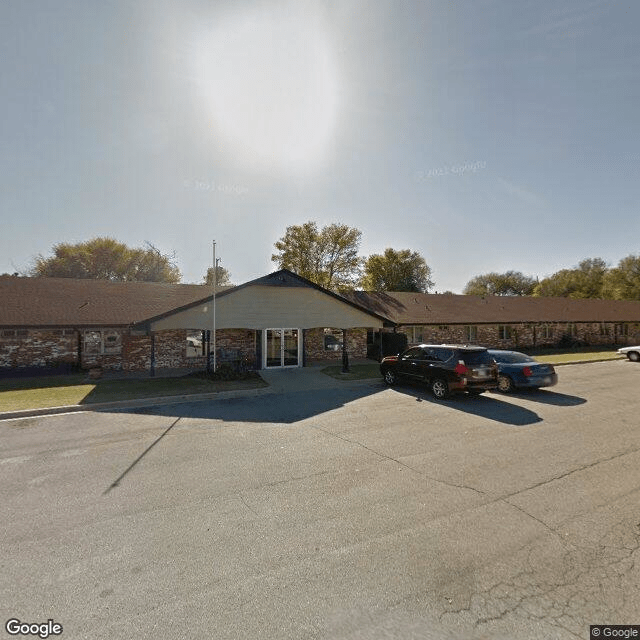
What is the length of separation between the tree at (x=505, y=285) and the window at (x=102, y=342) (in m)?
71.3

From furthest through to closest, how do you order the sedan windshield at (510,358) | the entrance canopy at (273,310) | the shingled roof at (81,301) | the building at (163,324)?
the entrance canopy at (273,310), the shingled roof at (81,301), the building at (163,324), the sedan windshield at (510,358)

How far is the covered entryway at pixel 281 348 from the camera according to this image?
18.9 metres

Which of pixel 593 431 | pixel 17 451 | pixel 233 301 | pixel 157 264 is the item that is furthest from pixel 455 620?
pixel 157 264

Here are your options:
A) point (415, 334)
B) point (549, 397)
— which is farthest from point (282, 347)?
point (549, 397)

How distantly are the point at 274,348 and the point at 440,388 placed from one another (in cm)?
993

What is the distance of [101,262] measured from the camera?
42375 mm

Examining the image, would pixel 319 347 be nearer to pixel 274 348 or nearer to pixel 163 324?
pixel 274 348

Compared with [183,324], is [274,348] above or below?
below

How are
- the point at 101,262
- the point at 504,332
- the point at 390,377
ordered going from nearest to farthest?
Answer: the point at 390,377, the point at 504,332, the point at 101,262

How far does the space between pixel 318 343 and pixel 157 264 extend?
33834 mm

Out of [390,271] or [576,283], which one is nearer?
[390,271]

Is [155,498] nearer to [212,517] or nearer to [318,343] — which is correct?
[212,517]

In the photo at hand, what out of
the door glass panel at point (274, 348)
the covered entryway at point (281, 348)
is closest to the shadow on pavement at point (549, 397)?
the covered entryway at point (281, 348)

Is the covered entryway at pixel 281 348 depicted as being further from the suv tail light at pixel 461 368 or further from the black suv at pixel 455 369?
the suv tail light at pixel 461 368
